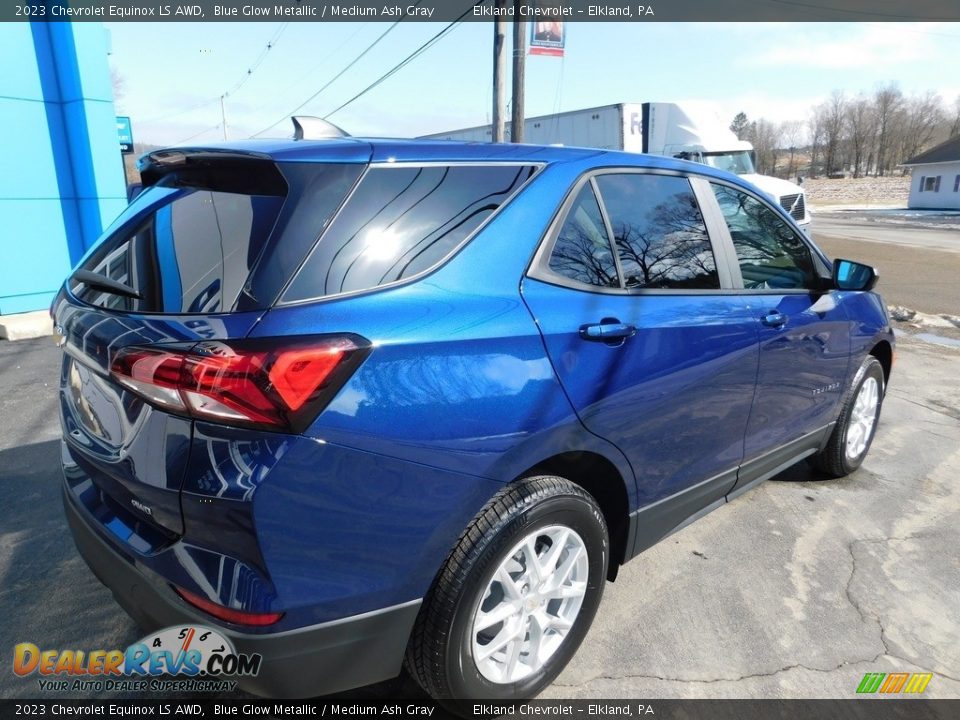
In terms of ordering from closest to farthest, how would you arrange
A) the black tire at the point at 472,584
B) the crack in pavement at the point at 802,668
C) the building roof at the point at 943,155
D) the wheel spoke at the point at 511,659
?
the black tire at the point at 472,584
the wheel spoke at the point at 511,659
the crack in pavement at the point at 802,668
the building roof at the point at 943,155

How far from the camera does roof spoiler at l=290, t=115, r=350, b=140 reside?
89.1 inches

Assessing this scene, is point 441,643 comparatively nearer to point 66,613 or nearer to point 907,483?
point 66,613

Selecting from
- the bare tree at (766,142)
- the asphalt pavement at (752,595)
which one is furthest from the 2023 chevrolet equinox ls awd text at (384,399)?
the bare tree at (766,142)

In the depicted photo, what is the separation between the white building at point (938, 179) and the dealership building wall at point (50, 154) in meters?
48.6

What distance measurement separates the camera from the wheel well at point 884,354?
4.06m

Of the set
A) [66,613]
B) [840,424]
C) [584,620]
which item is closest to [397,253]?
[584,620]

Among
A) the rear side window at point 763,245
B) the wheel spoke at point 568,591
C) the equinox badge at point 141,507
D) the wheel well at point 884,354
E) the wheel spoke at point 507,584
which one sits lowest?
the wheel spoke at point 568,591

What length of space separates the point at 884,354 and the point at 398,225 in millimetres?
3658

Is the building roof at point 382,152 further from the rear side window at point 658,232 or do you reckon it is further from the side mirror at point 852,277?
the side mirror at point 852,277

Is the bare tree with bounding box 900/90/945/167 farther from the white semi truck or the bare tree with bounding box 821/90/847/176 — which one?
the white semi truck

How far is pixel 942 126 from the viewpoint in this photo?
79.8 m

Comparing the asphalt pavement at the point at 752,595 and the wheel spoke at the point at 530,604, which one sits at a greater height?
the wheel spoke at the point at 530,604

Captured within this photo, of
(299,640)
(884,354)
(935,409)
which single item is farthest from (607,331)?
(935,409)

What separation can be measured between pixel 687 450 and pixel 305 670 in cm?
163
